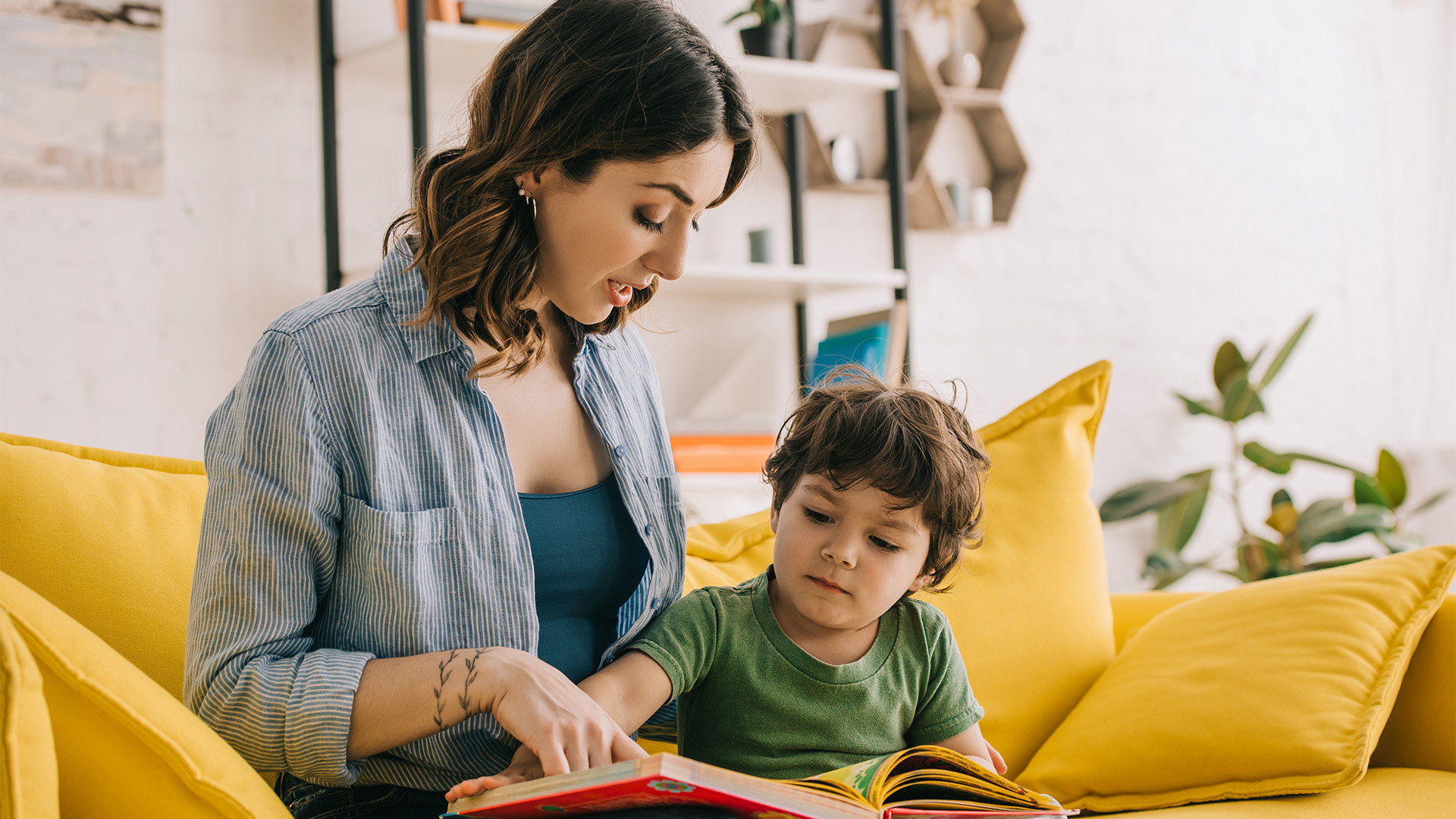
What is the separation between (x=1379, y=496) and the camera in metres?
3.07


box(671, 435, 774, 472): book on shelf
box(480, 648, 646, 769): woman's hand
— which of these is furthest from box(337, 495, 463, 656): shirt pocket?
box(671, 435, 774, 472): book on shelf

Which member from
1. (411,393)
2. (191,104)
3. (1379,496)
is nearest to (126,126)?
(191,104)

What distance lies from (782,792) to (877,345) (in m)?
1.88

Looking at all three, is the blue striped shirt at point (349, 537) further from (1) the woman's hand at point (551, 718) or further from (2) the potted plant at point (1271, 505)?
(2) the potted plant at point (1271, 505)

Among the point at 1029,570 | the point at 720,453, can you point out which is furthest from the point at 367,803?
the point at 720,453

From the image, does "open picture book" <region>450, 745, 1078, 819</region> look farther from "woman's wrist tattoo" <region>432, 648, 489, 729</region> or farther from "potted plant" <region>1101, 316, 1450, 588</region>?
"potted plant" <region>1101, 316, 1450, 588</region>

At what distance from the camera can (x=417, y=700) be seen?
38.5 inches

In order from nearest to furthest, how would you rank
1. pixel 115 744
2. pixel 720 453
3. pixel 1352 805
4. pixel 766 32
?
pixel 115 744, pixel 1352 805, pixel 720 453, pixel 766 32

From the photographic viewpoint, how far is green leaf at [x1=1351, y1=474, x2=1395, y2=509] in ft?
10.0

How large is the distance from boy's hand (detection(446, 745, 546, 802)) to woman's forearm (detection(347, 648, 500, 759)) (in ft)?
0.17

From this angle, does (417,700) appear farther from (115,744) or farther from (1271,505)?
(1271,505)

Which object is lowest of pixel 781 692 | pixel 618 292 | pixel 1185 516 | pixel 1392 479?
pixel 1185 516

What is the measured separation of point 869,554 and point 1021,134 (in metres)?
2.37

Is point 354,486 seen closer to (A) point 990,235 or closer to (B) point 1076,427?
(B) point 1076,427
